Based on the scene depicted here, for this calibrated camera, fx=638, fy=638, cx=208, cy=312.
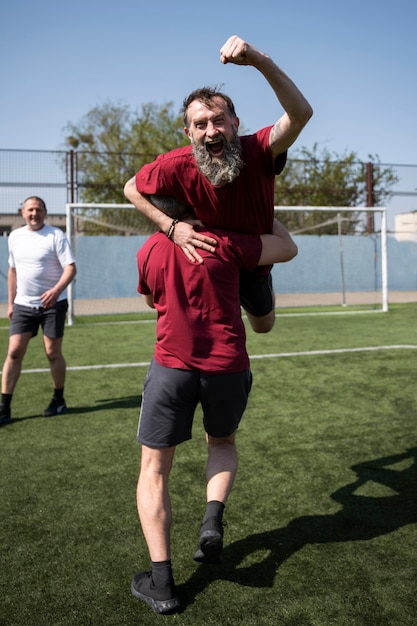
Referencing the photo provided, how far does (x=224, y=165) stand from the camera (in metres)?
2.64

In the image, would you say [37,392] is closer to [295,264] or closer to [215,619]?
[215,619]

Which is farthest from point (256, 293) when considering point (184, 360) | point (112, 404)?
point (112, 404)

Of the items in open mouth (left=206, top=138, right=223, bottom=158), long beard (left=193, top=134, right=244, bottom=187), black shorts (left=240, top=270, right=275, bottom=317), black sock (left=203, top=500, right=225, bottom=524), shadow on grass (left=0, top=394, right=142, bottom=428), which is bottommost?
shadow on grass (left=0, top=394, right=142, bottom=428)

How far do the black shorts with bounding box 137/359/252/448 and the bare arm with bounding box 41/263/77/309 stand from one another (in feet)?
10.8

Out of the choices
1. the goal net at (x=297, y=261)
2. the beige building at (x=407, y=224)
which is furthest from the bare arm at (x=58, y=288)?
the beige building at (x=407, y=224)

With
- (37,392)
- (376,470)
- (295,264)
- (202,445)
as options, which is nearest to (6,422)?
(37,392)

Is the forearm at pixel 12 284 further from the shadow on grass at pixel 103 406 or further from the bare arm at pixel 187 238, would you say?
the bare arm at pixel 187 238

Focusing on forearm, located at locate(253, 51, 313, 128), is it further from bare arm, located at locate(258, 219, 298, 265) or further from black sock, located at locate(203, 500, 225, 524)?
black sock, located at locate(203, 500, 225, 524)

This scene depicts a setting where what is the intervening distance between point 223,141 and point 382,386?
4873 millimetres

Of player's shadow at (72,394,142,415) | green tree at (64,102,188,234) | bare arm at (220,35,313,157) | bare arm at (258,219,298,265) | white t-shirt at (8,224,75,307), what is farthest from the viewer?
green tree at (64,102,188,234)

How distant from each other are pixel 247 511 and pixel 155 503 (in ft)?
3.59

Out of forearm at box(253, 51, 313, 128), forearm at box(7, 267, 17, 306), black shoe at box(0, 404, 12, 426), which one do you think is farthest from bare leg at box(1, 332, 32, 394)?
forearm at box(253, 51, 313, 128)

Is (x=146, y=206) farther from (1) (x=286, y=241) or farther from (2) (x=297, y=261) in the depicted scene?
(2) (x=297, y=261)

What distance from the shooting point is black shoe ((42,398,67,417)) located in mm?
6020
